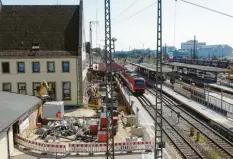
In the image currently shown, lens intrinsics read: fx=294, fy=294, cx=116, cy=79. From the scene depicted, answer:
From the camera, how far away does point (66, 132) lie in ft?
80.7

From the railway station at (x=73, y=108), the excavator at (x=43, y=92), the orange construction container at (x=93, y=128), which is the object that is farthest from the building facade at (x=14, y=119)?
the orange construction container at (x=93, y=128)

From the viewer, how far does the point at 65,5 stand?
4212 cm

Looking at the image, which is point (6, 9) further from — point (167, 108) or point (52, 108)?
point (167, 108)

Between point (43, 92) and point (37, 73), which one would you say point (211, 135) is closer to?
point (43, 92)

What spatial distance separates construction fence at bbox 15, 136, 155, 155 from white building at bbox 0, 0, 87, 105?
15977 millimetres

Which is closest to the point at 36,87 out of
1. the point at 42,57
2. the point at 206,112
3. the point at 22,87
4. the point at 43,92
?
the point at 22,87

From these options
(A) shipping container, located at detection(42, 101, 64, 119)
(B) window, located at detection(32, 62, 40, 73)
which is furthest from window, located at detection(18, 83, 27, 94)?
(A) shipping container, located at detection(42, 101, 64, 119)

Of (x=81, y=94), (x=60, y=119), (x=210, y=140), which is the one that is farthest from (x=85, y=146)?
(x=81, y=94)

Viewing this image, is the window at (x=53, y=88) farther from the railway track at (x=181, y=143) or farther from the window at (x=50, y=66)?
the railway track at (x=181, y=143)

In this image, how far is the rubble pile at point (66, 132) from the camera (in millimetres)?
23422

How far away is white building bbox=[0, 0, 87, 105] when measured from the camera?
35.9 m

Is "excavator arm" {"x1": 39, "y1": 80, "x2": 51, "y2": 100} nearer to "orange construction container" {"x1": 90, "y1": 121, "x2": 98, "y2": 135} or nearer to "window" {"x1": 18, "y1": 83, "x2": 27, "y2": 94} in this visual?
"window" {"x1": 18, "y1": 83, "x2": 27, "y2": 94}

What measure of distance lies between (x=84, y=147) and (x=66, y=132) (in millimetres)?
4736

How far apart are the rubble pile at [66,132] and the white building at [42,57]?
1018 centimetres
